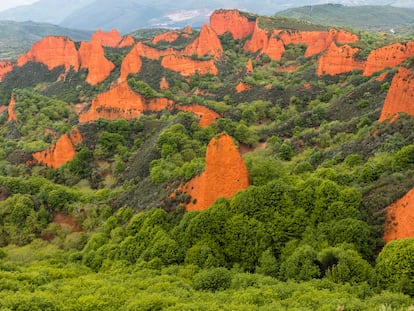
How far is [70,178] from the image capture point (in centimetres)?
4597

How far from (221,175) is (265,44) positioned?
7444 cm

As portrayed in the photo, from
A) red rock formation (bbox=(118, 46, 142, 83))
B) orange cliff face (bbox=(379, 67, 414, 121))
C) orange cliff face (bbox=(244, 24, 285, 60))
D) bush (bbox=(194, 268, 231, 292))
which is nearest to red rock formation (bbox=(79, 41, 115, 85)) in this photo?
red rock formation (bbox=(118, 46, 142, 83))

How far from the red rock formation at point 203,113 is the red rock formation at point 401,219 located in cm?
3350

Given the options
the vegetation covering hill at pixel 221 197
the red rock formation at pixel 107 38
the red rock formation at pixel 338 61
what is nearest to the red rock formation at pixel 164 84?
the vegetation covering hill at pixel 221 197

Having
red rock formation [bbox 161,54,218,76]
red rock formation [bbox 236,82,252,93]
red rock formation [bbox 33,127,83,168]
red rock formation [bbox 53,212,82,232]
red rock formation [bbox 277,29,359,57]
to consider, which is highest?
red rock formation [bbox 277,29,359,57]

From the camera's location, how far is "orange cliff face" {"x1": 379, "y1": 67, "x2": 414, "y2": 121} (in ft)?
115

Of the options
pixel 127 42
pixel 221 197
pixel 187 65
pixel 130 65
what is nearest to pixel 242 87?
pixel 187 65

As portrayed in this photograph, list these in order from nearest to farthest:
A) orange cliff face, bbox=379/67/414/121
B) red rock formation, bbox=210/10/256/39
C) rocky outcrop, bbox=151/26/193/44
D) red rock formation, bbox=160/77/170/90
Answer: orange cliff face, bbox=379/67/414/121
red rock formation, bbox=160/77/170/90
red rock formation, bbox=210/10/256/39
rocky outcrop, bbox=151/26/193/44

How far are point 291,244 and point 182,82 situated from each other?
63.3 m

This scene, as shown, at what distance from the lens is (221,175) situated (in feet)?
89.6

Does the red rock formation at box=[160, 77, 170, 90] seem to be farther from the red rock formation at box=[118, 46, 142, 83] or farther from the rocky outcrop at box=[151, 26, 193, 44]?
the rocky outcrop at box=[151, 26, 193, 44]

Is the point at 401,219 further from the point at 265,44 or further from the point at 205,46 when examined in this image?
the point at 205,46

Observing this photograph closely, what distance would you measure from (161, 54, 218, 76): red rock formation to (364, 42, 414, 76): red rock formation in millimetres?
34620

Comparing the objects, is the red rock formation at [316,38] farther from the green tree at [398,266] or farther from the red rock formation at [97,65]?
the green tree at [398,266]
